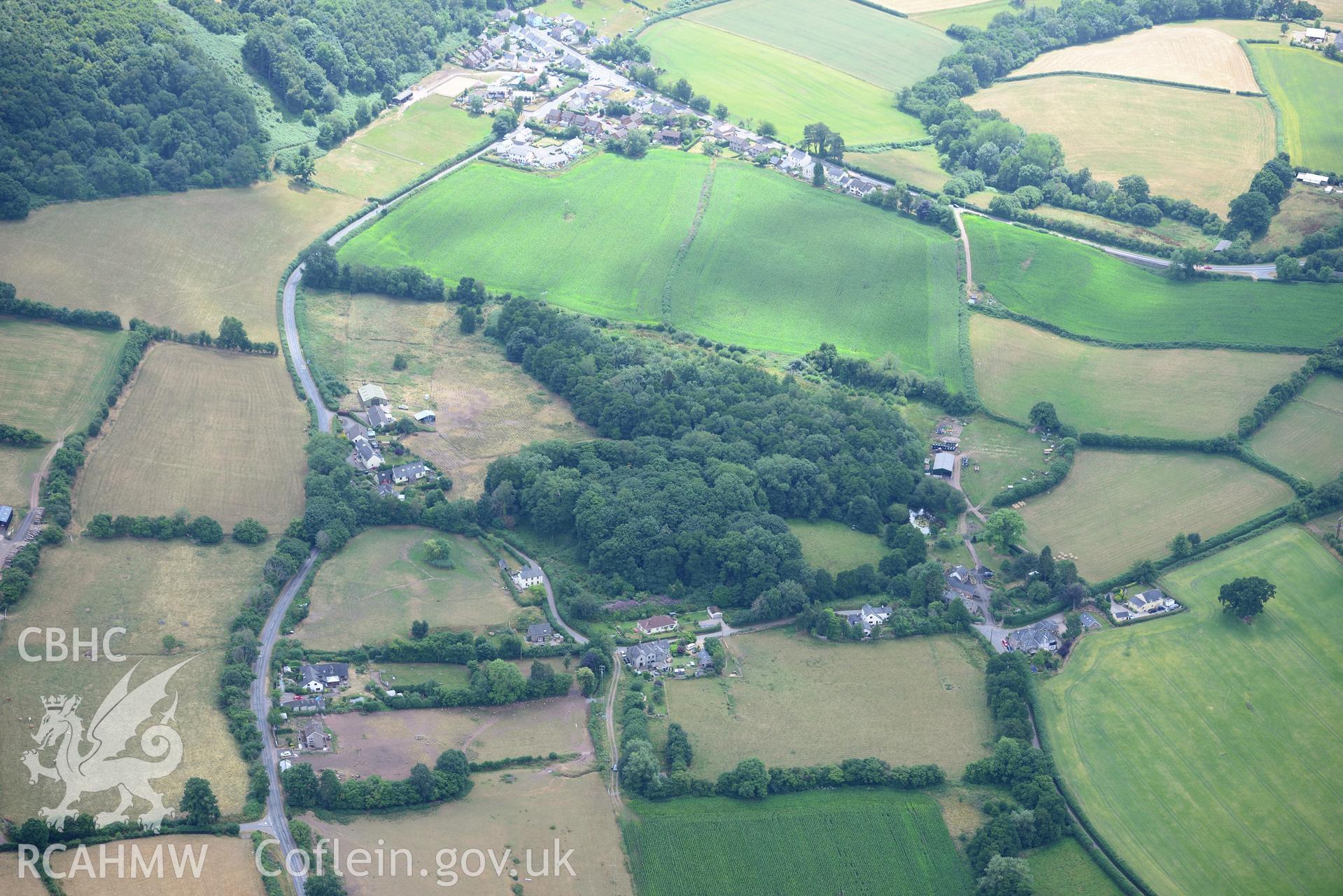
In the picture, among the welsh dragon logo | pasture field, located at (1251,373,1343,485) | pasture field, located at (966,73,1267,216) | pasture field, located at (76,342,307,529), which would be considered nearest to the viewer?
the welsh dragon logo

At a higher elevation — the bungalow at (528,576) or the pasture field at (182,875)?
the bungalow at (528,576)

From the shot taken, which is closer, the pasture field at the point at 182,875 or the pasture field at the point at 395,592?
the pasture field at the point at 182,875

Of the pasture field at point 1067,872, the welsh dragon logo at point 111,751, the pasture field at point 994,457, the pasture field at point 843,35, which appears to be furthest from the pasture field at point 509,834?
the pasture field at point 843,35

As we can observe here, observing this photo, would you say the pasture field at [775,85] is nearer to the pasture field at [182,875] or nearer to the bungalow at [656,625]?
the bungalow at [656,625]

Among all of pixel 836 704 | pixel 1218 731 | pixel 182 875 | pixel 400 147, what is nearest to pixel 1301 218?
pixel 1218 731

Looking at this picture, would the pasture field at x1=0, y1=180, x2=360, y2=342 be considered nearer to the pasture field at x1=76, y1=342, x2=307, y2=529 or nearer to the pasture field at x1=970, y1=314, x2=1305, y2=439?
the pasture field at x1=76, y1=342, x2=307, y2=529

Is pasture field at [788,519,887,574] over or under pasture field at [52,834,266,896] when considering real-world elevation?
over

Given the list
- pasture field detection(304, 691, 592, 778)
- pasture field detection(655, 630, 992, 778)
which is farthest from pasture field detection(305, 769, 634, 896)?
pasture field detection(655, 630, 992, 778)
